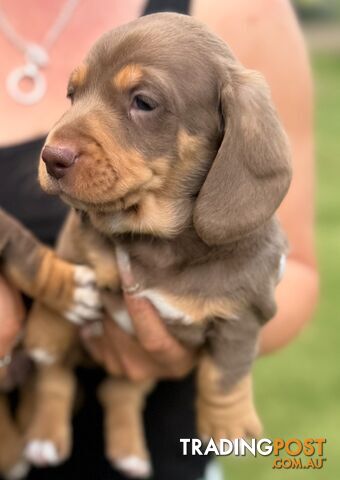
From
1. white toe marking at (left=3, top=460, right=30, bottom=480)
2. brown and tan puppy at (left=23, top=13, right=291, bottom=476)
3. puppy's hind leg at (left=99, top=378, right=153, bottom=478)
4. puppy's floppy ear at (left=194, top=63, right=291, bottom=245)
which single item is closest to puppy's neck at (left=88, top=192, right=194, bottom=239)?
brown and tan puppy at (left=23, top=13, right=291, bottom=476)

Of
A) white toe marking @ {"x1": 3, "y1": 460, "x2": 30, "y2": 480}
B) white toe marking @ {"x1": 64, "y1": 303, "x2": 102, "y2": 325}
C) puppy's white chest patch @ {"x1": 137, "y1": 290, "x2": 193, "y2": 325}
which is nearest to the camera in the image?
puppy's white chest patch @ {"x1": 137, "y1": 290, "x2": 193, "y2": 325}

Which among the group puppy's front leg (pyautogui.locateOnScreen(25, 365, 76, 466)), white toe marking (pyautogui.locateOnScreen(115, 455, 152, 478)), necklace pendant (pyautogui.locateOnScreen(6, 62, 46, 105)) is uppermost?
necklace pendant (pyautogui.locateOnScreen(6, 62, 46, 105))

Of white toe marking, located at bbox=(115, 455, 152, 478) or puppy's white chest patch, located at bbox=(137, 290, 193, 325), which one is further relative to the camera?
white toe marking, located at bbox=(115, 455, 152, 478)

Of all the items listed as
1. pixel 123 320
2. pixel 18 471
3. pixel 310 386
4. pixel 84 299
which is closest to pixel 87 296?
pixel 84 299

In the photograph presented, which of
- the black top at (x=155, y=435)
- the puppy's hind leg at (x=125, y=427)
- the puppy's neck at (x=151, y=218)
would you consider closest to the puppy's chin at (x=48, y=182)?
the puppy's neck at (x=151, y=218)

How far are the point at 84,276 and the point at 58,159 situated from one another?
1.31ft

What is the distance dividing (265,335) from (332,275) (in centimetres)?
290

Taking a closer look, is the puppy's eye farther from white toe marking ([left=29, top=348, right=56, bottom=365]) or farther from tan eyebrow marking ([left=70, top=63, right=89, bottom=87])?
white toe marking ([left=29, top=348, right=56, bottom=365])

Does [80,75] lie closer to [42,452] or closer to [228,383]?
[228,383]

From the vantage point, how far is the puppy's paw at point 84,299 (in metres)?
1.68

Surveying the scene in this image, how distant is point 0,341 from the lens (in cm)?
171

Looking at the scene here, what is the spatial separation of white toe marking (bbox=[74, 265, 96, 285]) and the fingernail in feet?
0.48

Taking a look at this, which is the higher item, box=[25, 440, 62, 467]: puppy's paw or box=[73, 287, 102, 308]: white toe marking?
box=[73, 287, 102, 308]: white toe marking

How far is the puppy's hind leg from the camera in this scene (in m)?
2.00
